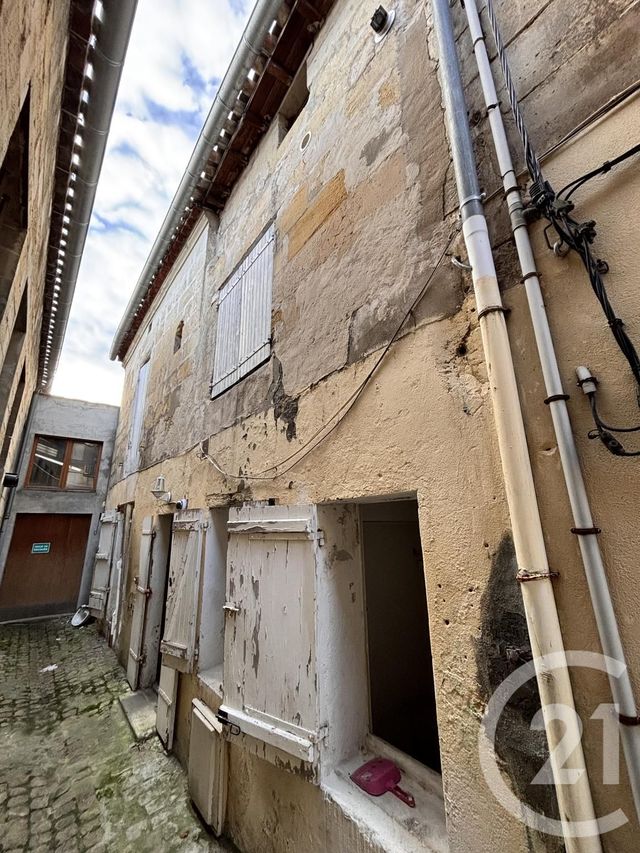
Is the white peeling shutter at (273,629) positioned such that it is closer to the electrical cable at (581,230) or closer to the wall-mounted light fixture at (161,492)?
the electrical cable at (581,230)

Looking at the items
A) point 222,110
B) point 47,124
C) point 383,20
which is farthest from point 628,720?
point 222,110

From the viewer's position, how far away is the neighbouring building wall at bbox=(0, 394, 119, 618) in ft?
29.5

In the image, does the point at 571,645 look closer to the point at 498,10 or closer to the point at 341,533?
the point at 341,533

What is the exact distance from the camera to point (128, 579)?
6.35m

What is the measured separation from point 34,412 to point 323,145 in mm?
10507

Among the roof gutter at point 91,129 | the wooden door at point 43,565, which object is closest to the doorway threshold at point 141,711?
the wooden door at point 43,565

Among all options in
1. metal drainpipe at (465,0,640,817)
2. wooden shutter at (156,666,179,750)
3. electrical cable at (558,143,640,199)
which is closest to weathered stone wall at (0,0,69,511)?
metal drainpipe at (465,0,640,817)

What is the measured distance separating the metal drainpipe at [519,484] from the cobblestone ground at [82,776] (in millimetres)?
2825

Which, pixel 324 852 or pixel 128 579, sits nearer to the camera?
pixel 324 852

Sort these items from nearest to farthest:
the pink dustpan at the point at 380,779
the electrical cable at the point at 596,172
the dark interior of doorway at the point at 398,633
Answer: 1. the electrical cable at the point at 596,172
2. the pink dustpan at the point at 380,779
3. the dark interior of doorway at the point at 398,633

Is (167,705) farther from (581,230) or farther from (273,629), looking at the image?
(581,230)

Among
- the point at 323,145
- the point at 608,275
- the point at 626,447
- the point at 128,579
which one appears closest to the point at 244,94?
the point at 323,145

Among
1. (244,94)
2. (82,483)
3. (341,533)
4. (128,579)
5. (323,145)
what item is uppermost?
(244,94)

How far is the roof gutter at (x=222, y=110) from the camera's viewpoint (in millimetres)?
3493
